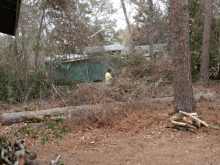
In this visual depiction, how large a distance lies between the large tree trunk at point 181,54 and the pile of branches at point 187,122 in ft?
0.74

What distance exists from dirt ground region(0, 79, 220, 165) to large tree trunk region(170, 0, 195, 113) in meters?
0.83

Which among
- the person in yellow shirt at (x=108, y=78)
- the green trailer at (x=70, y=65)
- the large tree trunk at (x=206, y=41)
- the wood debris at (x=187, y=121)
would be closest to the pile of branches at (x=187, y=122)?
the wood debris at (x=187, y=121)

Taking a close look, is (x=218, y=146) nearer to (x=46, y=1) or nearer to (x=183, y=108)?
(x=183, y=108)

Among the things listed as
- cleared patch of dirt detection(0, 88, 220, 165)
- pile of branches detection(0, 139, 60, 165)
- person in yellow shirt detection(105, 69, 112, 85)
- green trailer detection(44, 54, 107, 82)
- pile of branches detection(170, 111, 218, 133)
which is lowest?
cleared patch of dirt detection(0, 88, 220, 165)

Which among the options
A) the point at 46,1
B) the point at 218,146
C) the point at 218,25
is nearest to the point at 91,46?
the point at 46,1

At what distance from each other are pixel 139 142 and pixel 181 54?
8.80 feet

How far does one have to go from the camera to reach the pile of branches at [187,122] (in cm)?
540

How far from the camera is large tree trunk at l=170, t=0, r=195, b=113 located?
5527mm

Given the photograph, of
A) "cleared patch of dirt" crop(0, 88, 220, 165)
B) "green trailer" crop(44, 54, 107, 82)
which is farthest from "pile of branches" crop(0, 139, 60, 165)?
"green trailer" crop(44, 54, 107, 82)

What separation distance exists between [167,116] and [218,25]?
7971 mm

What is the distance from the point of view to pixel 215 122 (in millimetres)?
5676

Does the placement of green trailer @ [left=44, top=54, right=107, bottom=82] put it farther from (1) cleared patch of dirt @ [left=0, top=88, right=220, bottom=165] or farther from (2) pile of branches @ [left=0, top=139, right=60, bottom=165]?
(2) pile of branches @ [left=0, top=139, right=60, bottom=165]

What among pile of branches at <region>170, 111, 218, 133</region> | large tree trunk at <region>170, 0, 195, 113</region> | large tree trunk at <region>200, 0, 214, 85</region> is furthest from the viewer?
large tree trunk at <region>200, 0, 214, 85</region>

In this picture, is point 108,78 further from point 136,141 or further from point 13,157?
point 13,157
